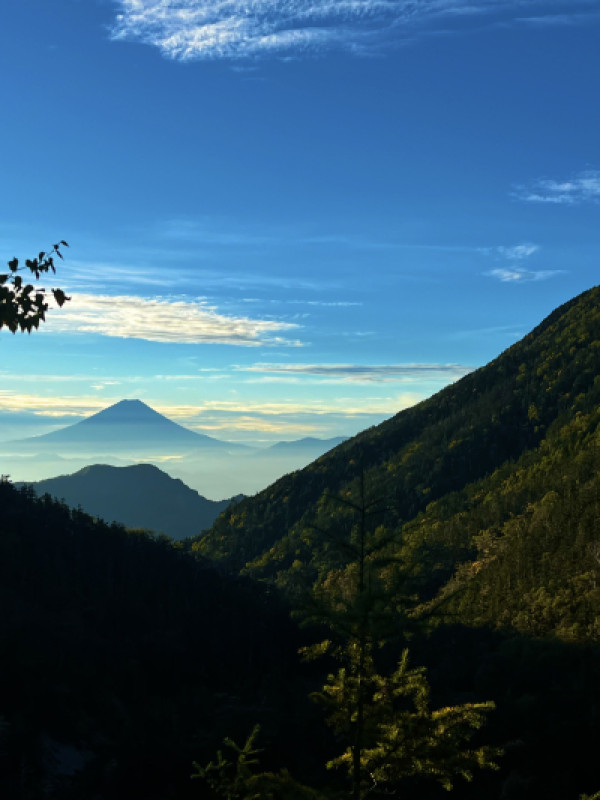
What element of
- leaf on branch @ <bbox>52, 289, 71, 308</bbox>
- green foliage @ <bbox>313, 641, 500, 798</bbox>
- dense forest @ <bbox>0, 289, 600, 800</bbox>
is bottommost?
dense forest @ <bbox>0, 289, 600, 800</bbox>

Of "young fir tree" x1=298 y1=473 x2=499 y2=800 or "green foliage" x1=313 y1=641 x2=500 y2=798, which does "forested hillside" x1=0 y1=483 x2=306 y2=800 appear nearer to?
"green foliage" x1=313 y1=641 x2=500 y2=798

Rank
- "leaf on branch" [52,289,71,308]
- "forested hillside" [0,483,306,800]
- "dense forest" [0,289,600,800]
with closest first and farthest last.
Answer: "leaf on branch" [52,289,71,308], "dense forest" [0,289,600,800], "forested hillside" [0,483,306,800]

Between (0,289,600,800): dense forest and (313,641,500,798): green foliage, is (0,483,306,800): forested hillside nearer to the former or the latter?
(0,289,600,800): dense forest

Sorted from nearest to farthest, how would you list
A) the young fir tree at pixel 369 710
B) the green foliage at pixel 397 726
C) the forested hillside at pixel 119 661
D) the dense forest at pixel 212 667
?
the young fir tree at pixel 369 710 < the green foliage at pixel 397 726 < the dense forest at pixel 212 667 < the forested hillside at pixel 119 661

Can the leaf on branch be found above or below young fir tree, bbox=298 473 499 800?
above

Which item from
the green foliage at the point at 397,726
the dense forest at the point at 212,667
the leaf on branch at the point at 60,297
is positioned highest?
the leaf on branch at the point at 60,297

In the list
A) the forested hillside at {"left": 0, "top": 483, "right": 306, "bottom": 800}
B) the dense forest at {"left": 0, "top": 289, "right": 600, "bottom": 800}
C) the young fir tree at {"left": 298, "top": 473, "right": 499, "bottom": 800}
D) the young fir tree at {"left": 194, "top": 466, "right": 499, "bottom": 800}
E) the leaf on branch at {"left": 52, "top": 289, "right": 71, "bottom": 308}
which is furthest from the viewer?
the forested hillside at {"left": 0, "top": 483, "right": 306, "bottom": 800}

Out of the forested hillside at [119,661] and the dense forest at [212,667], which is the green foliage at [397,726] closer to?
the dense forest at [212,667]

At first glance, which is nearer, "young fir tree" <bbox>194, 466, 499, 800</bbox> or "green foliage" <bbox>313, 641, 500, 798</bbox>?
"young fir tree" <bbox>194, 466, 499, 800</bbox>

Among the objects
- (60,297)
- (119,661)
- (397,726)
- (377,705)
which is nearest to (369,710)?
(377,705)

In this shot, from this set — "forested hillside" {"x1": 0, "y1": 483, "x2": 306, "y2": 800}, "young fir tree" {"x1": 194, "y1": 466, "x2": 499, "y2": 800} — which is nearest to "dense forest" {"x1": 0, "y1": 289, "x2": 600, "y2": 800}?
"forested hillside" {"x1": 0, "y1": 483, "x2": 306, "y2": 800}

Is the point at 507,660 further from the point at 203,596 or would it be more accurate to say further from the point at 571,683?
the point at 203,596

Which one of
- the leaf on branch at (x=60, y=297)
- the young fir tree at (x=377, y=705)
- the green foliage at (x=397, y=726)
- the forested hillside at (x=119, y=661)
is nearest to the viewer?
the leaf on branch at (x=60, y=297)

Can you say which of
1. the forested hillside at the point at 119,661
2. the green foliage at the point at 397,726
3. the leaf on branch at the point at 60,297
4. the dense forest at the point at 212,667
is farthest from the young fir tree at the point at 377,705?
the forested hillside at the point at 119,661
